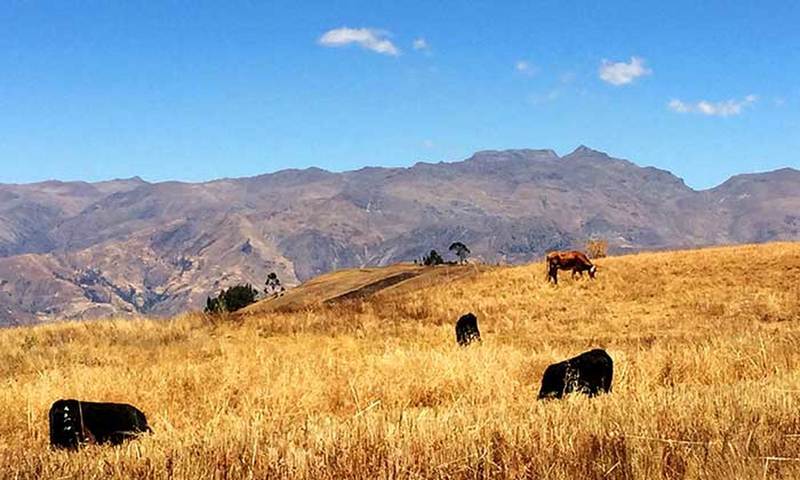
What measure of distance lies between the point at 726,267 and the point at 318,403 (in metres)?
35.7

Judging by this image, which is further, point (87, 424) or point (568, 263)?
point (568, 263)

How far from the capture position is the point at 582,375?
1147 cm

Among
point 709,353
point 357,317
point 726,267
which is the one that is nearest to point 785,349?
point 709,353

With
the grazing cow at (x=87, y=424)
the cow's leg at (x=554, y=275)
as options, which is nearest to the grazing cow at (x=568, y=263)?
the cow's leg at (x=554, y=275)

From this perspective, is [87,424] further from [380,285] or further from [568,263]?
[380,285]

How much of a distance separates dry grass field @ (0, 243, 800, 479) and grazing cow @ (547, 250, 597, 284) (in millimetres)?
9990

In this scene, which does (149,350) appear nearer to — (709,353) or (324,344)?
(324,344)

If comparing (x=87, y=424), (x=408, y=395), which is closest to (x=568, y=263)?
(x=408, y=395)

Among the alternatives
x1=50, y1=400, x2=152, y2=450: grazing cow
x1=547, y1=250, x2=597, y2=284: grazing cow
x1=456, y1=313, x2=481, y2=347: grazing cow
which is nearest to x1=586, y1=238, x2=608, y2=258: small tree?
x1=547, y1=250, x2=597, y2=284: grazing cow

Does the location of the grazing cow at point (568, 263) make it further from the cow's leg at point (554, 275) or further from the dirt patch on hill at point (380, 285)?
the dirt patch on hill at point (380, 285)

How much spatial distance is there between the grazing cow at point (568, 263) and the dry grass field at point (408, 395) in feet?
32.8

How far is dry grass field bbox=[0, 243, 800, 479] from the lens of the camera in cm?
613

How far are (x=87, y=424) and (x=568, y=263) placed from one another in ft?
122

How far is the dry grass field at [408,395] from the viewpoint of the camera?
241 inches
